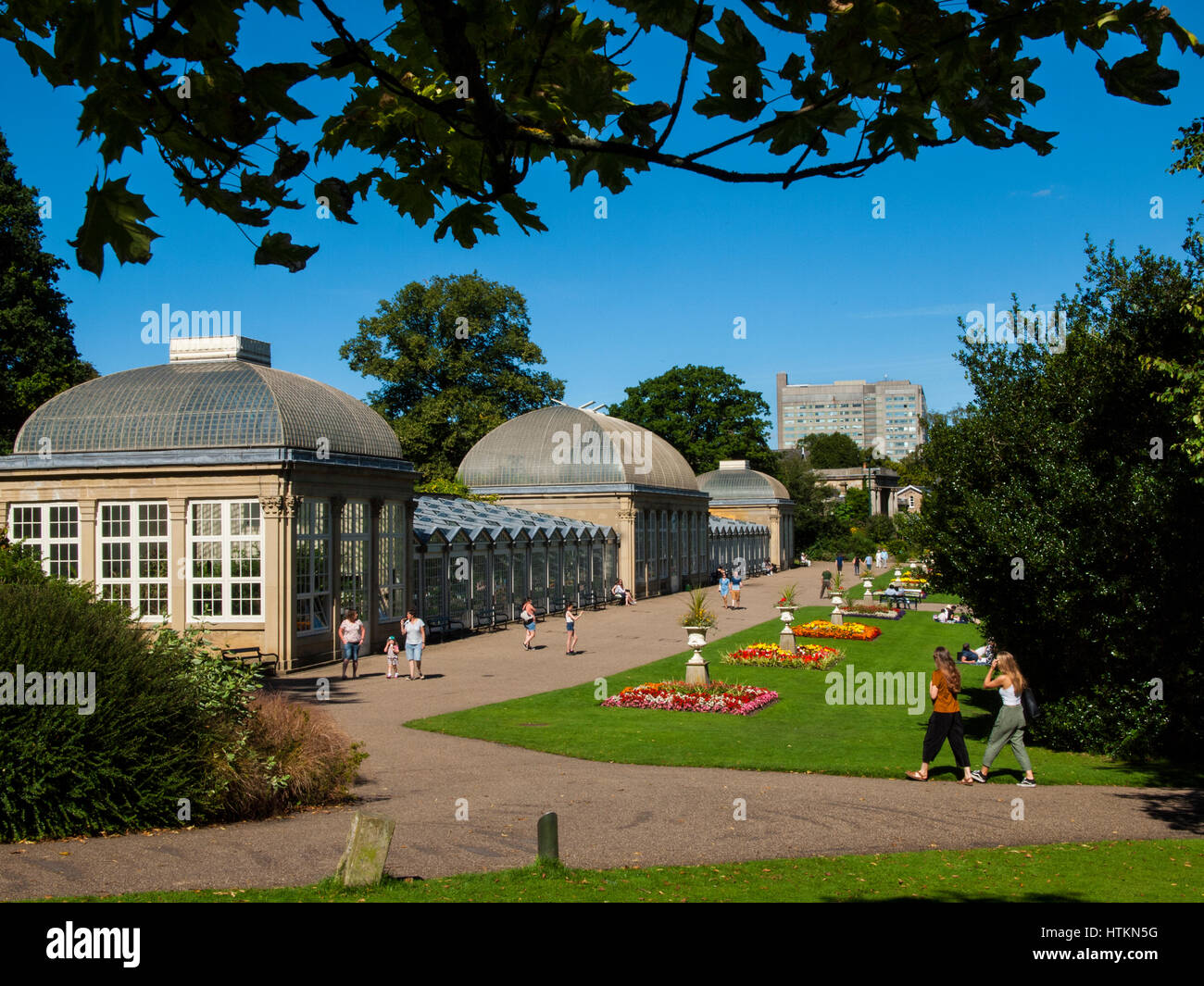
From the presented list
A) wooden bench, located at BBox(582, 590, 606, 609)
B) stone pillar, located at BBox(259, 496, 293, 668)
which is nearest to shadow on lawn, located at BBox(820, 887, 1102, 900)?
stone pillar, located at BBox(259, 496, 293, 668)

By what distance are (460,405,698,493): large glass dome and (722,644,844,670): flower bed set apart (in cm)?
2491

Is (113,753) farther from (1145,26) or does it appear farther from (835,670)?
(835,670)

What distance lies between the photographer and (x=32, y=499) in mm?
27594

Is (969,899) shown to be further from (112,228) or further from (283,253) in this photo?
(112,228)

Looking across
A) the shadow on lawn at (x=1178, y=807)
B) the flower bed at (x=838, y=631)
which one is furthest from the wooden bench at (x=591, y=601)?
the shadow on lawn at (x=1178, y=807)

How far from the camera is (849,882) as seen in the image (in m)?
9.43

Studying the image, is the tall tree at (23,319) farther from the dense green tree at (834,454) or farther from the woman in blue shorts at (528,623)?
the dense green tree at (834,454)

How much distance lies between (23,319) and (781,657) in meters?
34.2

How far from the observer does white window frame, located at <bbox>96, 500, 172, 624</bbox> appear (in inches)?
1052

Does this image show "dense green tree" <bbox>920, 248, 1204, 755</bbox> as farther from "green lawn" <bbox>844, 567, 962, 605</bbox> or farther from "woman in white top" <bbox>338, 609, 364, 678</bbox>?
"green lawn" <bbox>844, 567, 962, 605</bbox>

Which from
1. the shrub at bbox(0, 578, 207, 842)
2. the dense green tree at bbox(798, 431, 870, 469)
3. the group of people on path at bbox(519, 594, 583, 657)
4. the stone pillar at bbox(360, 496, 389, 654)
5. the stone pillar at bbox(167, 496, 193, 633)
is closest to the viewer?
the shrub at bbox(0, 578, 207, 842)

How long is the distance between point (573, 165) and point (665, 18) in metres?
0.93

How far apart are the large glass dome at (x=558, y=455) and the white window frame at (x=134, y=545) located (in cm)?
2881

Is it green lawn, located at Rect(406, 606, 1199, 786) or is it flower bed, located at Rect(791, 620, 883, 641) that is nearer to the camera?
green lawn, located at Rect(406, 606, 1199, 786)
